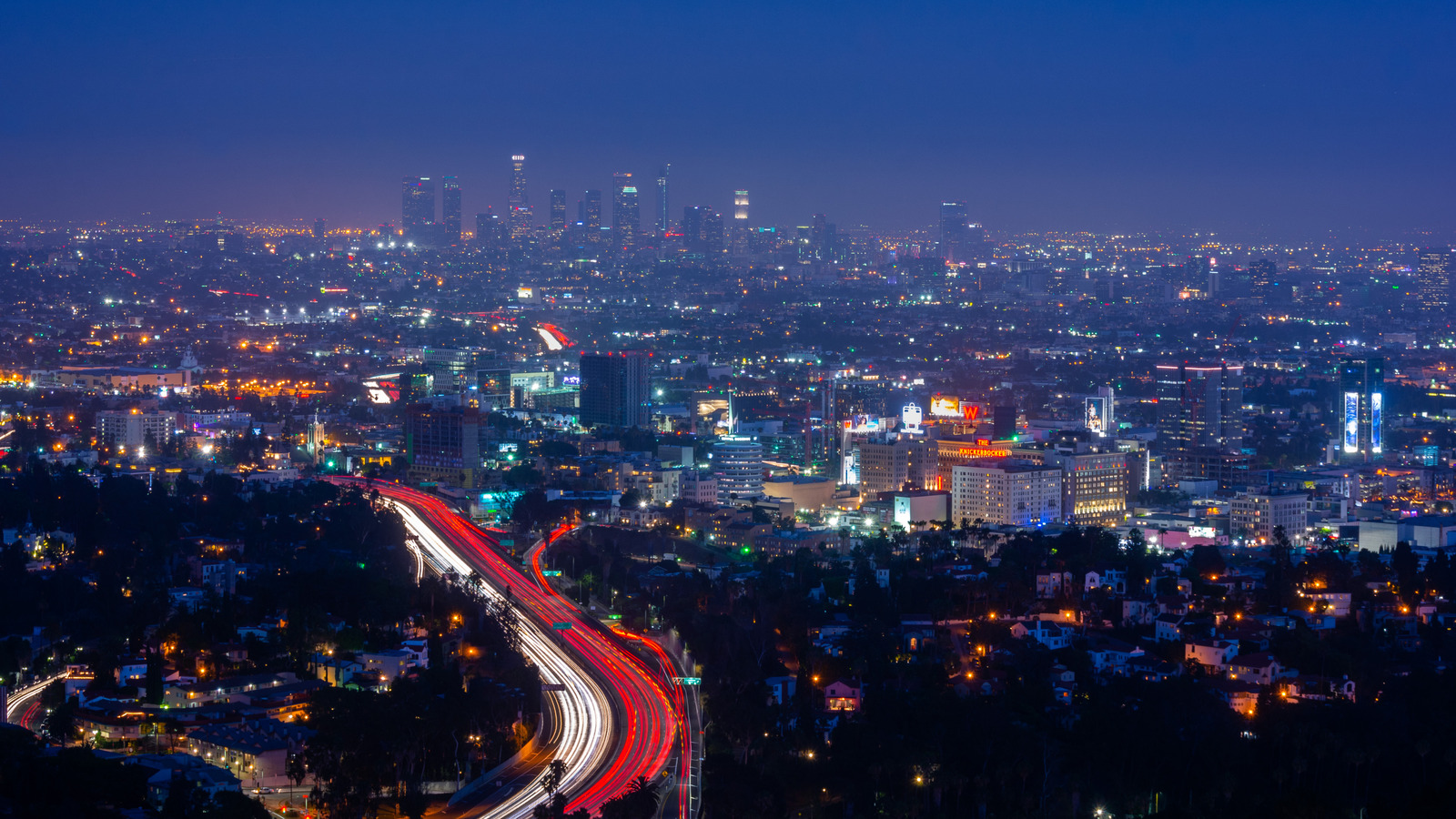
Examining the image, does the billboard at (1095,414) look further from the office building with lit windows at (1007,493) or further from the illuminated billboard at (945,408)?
the office building with lit windows at (1007,493)

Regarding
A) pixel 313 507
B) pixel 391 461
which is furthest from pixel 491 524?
pixel 391 461

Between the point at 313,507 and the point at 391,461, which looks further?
the point at 391,461

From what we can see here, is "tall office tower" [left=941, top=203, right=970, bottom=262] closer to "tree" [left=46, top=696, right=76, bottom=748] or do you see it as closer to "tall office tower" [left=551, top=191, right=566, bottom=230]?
"tall office tower" [left=551, top=191, right=566, bottom=230]

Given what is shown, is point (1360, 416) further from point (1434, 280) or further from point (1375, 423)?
point (1434, 280)

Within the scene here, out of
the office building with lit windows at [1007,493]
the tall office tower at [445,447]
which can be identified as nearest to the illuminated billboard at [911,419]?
the office building with lit windows at [1007,493]

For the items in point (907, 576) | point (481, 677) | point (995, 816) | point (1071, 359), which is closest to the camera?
point (995, 816)

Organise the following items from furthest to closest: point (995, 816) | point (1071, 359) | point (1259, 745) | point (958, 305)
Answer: point (958, 305) → point (1071, 359) → point (1259, 745) → point (995, 816)

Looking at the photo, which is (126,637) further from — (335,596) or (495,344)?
(495,344)

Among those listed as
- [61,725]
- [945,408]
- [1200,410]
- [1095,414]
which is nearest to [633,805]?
[61,725]
